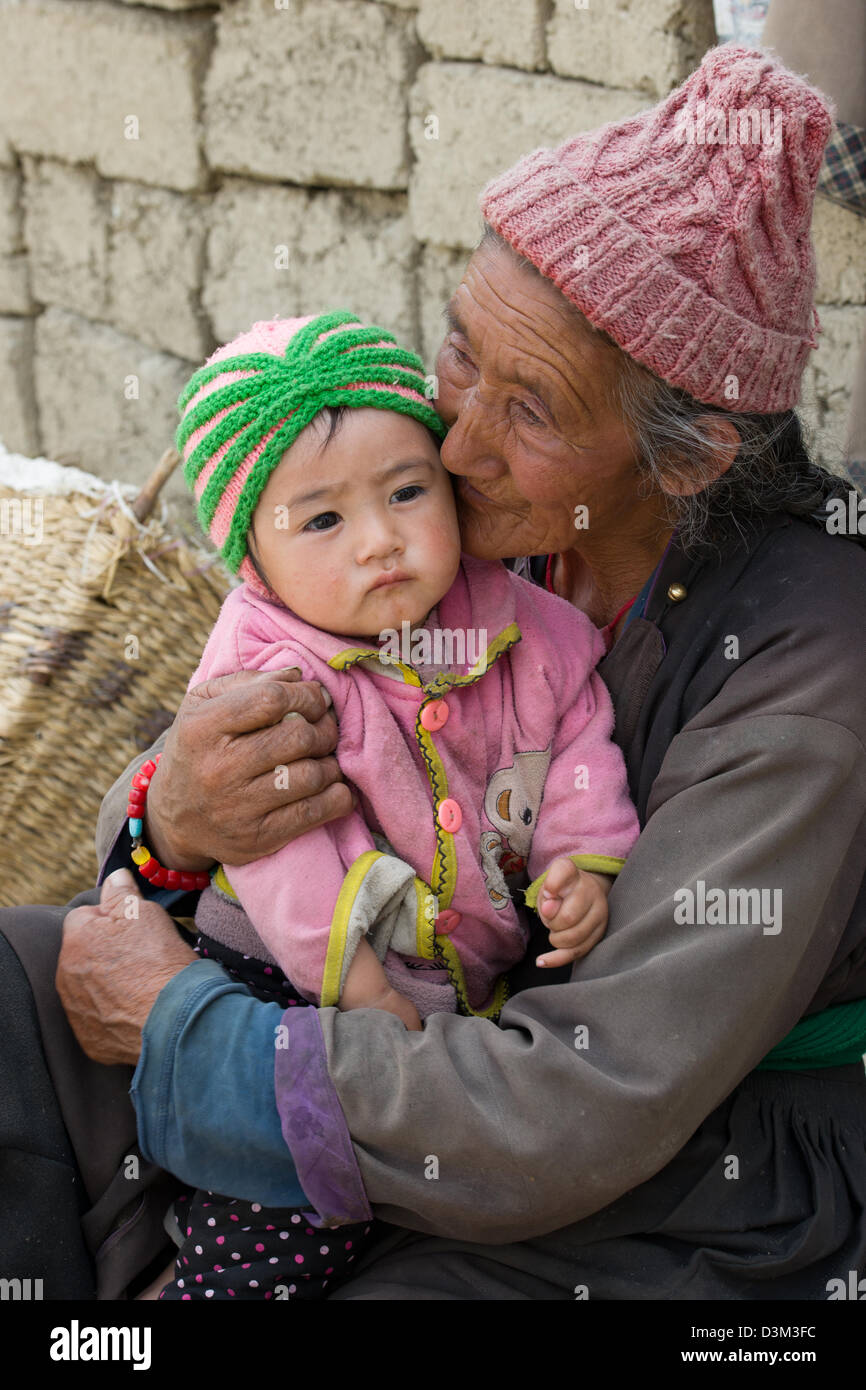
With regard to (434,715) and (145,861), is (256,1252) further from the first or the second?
(434,715)

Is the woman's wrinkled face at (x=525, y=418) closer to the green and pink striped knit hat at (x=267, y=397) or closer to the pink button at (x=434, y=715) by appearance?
the green and pink striped knit hat at (x=267, y=397)

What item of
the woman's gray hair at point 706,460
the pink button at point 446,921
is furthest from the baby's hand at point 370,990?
the woman's gray hair at point 706,460

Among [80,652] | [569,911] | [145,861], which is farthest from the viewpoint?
[80,652]

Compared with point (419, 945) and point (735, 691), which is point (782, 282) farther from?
point (419, 945)

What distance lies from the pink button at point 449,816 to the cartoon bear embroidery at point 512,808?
0.10 meters

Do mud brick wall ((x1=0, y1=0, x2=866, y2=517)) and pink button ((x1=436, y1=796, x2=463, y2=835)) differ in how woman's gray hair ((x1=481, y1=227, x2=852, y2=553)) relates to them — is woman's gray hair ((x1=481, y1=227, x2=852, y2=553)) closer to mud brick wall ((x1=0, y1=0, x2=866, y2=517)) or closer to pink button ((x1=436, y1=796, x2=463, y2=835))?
pink button ((x1=436, y1=796, x2=463, y2=835))

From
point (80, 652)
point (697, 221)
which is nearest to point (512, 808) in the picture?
point (697, 221)

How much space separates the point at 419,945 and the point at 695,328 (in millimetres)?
992

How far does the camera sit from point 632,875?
6.48 ft

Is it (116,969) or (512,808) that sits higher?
(512,808)

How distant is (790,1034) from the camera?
2.09m

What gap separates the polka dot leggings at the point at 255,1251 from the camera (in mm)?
1986

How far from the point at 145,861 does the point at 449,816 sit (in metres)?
0.58

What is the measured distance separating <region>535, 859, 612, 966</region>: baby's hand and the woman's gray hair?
1.85 feet
